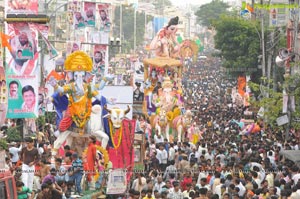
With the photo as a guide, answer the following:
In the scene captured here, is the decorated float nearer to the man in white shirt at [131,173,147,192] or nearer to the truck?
the man in white shirt at [131,173,147,192]

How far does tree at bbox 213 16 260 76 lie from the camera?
191 ft

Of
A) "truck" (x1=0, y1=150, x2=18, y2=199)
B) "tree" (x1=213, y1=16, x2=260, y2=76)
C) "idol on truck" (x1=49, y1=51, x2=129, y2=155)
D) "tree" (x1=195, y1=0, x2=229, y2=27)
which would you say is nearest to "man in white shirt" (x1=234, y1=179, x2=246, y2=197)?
"truck" (x1=0, y1=150, x2=18, y2=199)

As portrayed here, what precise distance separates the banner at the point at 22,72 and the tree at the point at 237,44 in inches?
1161

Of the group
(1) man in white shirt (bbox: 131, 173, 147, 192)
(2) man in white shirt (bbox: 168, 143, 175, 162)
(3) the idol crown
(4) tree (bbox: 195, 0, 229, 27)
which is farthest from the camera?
(4) tree (bbox: 195, 0, 229, 27)

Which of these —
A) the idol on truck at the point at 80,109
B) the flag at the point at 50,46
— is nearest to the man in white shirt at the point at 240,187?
the idol on truck at the point at 80,109

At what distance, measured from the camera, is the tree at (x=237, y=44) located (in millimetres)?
58156

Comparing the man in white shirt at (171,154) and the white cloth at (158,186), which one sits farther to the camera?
the man in white shirt at (171,154)

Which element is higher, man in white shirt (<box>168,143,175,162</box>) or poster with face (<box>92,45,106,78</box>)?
poster with face (<box>92,45,106,78</box>)

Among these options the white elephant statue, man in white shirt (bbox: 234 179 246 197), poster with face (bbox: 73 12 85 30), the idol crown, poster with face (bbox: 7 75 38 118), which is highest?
poster with face (bbox: 73 12 85 30)

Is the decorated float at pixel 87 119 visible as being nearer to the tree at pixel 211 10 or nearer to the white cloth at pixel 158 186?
the white cloth at pixel 158 186

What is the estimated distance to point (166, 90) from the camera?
37875 millimetres

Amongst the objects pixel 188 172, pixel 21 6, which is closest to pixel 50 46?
pixel 21 6

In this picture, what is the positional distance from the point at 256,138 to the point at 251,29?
27.5 metres

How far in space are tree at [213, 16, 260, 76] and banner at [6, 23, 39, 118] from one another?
1161 inches
